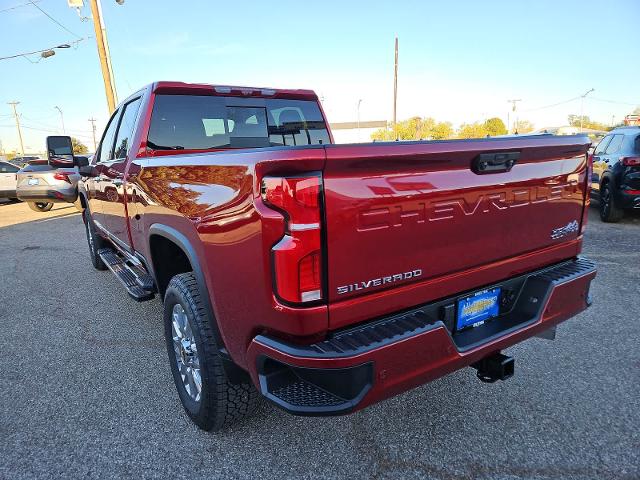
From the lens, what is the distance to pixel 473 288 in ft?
7.04

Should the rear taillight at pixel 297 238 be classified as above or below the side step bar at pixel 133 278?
above

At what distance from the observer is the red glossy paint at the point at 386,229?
1649mm

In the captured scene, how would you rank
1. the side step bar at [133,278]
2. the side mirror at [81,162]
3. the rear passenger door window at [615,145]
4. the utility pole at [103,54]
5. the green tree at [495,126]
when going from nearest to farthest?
the side step bar at [133,278] → the side mirror at [81,162] → the rear passenger door window at [615,145] → the utility pole at [103,54] → the green tree at [495,126]

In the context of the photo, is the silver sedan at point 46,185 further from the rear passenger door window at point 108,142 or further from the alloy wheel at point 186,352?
the alloy wheel at point 186,352

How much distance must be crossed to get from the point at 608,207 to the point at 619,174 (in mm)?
655

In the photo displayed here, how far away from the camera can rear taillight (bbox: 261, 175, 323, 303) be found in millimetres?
1580

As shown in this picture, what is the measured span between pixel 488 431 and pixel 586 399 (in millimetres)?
743

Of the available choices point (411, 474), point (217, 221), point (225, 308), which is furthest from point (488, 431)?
point (217, 221)

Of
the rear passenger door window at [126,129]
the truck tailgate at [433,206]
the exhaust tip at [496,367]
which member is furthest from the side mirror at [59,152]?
the exhaust tip at [496,367]

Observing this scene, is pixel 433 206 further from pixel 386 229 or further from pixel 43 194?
pixel 43 194

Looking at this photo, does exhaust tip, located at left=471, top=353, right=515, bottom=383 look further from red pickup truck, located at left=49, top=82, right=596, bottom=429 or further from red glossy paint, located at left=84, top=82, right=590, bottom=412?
red glossy paint, located at left=84, top=82, right=590, bottom=412

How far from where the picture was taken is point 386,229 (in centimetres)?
174

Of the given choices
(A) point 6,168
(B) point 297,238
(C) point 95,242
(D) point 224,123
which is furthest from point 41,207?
(B) point 297,238

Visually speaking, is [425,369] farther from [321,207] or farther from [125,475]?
[125,475]
